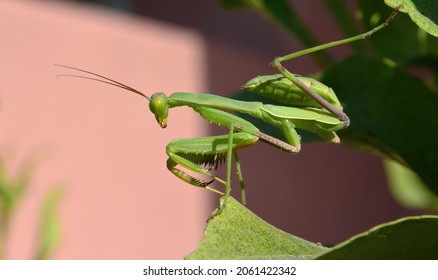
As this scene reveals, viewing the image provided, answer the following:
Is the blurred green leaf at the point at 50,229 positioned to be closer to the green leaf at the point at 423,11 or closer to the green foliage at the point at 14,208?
the green foliage at the point at 14,208

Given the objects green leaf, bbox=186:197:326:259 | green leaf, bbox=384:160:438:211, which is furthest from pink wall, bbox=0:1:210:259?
green leaf, bbox=186:197:326:259

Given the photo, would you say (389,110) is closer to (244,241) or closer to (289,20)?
(289,20)

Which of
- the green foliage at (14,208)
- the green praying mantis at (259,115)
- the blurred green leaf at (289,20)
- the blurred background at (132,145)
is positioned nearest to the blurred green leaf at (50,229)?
the green foliage at (14,208)

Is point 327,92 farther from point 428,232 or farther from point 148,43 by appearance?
point 148,43

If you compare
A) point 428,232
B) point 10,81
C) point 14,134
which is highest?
point 10,81

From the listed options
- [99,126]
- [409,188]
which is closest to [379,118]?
[409,188]

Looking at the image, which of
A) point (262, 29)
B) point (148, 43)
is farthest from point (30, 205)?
point (262, 29)

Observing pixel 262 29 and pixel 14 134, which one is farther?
pixel 262 29
